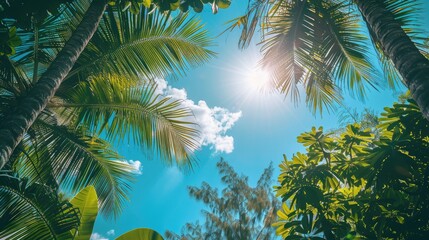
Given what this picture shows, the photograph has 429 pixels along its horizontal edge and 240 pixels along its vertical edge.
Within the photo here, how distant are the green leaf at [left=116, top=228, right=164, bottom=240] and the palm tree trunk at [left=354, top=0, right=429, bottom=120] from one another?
A: 3.30m

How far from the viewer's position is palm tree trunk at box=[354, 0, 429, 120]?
82.7 inches

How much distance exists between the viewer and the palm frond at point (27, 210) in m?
3.19

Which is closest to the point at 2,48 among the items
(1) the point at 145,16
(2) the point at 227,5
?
(2) the point at 227,5

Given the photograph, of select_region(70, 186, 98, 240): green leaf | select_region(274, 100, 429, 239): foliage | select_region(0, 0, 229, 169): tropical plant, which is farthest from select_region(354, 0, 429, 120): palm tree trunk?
select_region(70, 186, 98, 240): green leaf

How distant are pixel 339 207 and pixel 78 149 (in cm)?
332

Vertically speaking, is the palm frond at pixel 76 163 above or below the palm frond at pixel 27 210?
above

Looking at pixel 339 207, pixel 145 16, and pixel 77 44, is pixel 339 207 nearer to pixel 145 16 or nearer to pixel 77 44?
pixel 77 44

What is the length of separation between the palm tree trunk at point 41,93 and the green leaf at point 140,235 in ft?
6.92

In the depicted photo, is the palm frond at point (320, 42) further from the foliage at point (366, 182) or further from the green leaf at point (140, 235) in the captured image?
the green leaf at point (140, 235)

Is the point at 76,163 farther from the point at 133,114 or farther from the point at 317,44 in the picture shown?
the point at 317,44

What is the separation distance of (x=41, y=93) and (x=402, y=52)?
9.57 feet

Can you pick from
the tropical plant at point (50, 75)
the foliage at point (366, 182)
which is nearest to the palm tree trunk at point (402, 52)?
the foliage at point (366, 182)

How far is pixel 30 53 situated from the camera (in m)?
4.33

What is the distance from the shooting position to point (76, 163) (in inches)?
165
